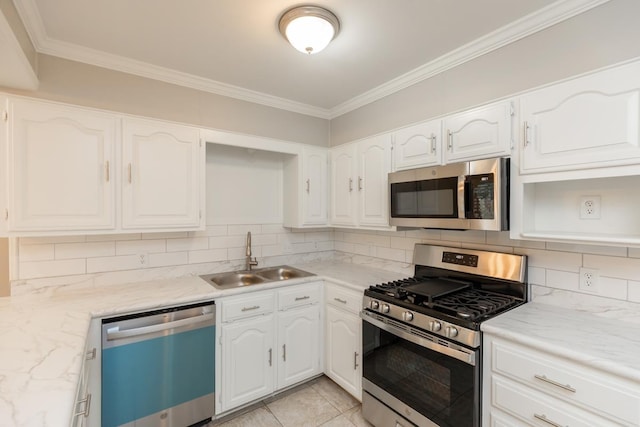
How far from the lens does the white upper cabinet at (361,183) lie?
7.88ft

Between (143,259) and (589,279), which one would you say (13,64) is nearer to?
(143,259)

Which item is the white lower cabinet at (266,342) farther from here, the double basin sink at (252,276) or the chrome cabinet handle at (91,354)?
the chrome cabinet handle at (91,354)

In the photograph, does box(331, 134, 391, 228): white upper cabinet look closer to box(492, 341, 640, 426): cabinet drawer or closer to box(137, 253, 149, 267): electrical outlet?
box(492, 341, 640, 426): cabinet drawer

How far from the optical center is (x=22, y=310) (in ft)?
5.52

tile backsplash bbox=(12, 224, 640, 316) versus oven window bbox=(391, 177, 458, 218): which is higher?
oven window bbox=(391, 177, 458, 218)

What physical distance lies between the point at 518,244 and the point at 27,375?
239cm

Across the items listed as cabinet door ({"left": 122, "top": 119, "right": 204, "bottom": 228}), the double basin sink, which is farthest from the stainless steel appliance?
cabinet door ({"left": 122, "top": 119, "right": 204, "bottom": 228})

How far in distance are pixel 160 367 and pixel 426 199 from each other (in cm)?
198

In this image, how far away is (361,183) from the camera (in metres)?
2.61

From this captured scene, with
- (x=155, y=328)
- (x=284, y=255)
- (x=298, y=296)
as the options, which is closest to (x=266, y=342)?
(x=298, y=296)

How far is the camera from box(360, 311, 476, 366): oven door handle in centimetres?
149

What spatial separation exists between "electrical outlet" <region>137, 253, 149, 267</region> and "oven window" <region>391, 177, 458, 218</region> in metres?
1.90

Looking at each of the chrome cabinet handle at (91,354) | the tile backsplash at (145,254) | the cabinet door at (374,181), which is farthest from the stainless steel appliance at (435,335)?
the chrome cabinet handle at (91,354)


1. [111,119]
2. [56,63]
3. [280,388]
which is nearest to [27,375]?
[111,119]
